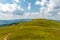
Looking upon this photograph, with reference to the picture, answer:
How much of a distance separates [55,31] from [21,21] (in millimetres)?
20177

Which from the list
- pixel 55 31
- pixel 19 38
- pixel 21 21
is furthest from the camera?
pixel 21 21

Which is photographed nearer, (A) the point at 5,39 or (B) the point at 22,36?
(A) the point at 5,39

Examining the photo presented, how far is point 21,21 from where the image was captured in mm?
63688

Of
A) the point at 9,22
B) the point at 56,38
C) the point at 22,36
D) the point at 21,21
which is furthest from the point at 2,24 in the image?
the point at 56,38

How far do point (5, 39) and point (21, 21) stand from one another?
2778 centimetres

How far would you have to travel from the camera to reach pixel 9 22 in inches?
2628

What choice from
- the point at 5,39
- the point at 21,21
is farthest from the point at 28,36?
the point at 21,21

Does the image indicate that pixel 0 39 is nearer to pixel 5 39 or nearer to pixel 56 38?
pixel 5 39

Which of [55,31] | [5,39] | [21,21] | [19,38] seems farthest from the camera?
[21,21]

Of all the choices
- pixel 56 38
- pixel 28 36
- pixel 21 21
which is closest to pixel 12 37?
pixel 28 36

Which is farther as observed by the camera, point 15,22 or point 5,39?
point 15,22

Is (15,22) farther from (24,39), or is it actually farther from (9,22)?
(24,39)

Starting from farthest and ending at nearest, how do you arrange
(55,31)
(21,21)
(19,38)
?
(21,21)
(55,31)
(19,38)

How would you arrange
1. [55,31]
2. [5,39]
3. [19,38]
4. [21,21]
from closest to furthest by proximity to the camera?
[5,39] < [19,38] < [55,31] < [21,21]
